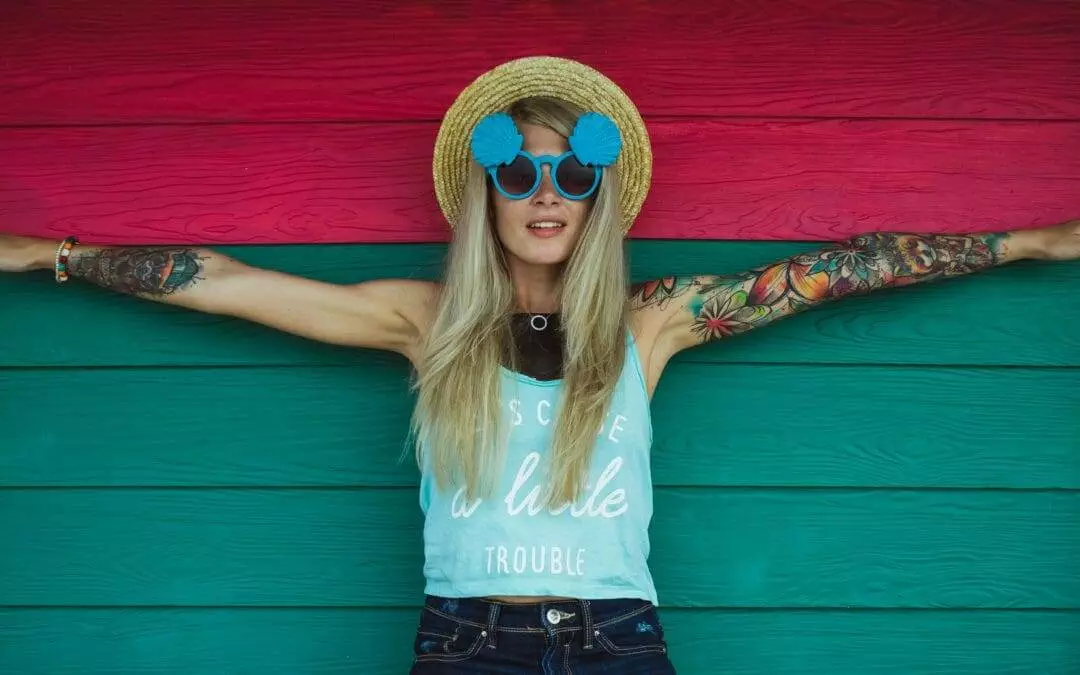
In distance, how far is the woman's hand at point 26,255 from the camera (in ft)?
6.95

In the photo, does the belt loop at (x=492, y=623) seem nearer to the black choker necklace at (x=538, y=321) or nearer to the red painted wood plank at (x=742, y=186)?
the black choker necklace at (x=538, y=321)

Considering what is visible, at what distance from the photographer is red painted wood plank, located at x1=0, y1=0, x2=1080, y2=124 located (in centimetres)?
226

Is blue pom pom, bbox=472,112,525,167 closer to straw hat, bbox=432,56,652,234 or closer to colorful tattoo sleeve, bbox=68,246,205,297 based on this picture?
straw hat, bbox=432,56,652,234

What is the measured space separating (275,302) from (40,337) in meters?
0.66

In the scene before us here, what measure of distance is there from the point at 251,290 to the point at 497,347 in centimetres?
55

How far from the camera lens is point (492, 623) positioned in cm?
185

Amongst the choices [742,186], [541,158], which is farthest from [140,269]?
[742,186]

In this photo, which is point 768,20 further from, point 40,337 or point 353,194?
point 40,337

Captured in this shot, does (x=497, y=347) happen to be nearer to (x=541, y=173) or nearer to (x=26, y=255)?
(x=541, y=173)

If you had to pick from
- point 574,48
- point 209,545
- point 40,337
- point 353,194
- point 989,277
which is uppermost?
point 574,48

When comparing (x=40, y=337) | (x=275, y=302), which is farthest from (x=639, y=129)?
(x=40, y=337)

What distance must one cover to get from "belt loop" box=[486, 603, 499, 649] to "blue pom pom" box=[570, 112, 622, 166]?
91 centimetres

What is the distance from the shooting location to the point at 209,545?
2.27 metres

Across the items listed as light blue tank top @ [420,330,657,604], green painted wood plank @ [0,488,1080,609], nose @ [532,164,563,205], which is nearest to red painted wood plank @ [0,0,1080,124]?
nose @ [532,164,563,205]
